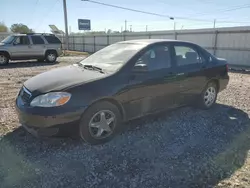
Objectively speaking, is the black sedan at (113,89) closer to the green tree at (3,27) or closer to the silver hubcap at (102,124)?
the silver hubcap at (102,124)

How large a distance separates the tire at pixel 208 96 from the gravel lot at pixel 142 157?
1.89 ft

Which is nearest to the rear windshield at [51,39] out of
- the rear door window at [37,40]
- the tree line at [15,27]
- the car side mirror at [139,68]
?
the rear door window at [37,40]

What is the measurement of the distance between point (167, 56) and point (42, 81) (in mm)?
2338

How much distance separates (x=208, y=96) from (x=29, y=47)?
12093mm

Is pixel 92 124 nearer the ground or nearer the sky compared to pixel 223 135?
nearer the sky

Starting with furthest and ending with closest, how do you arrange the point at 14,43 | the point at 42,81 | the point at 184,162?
the point at 14,43, the point at 42,81, the point at 184,162

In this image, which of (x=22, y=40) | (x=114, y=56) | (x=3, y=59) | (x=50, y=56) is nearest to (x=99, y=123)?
(x=114, y=56)

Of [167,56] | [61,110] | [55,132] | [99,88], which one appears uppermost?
[167,56]

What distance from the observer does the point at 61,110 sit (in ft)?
10.7

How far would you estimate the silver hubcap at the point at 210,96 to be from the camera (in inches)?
213

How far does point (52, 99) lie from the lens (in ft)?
10.8

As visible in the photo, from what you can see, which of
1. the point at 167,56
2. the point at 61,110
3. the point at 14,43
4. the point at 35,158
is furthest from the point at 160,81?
the point at 14,43

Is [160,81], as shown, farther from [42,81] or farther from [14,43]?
[14,43]

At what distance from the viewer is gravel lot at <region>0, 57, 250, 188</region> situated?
9.30ft
